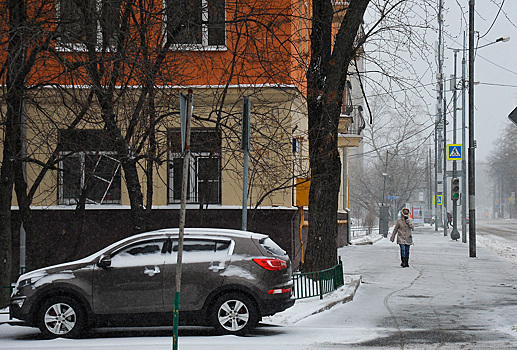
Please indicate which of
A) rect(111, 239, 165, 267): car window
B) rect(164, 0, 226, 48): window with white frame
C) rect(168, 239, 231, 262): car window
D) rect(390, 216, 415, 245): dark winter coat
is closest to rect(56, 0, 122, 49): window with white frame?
rect(164, 0, 226, 48): window with white frame

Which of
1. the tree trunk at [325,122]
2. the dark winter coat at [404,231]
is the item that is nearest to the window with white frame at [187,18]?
the tree trunk at [325,122]

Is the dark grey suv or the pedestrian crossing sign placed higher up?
the pedestrian crossing sign

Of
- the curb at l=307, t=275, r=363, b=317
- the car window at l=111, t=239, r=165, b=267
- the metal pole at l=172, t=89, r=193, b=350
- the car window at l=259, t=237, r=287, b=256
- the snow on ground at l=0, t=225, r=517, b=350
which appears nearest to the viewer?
the metal pole at l=172, t=89, r=193, b=350

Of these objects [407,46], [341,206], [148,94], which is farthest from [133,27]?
[341,206]

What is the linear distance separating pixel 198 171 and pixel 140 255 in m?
7.62

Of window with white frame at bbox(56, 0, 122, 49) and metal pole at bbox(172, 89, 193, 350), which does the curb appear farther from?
window with white frame at bbox(56, 0, 122, 49)

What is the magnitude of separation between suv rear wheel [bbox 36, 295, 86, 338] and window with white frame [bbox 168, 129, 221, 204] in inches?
225

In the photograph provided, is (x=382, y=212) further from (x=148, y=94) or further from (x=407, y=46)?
(x=148, y=94)

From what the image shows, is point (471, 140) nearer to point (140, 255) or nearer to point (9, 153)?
point (9, 153)

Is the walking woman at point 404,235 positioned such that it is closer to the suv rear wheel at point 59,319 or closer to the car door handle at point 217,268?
the car door handle at point 217,268

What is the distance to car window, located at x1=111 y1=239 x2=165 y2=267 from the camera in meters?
10.5

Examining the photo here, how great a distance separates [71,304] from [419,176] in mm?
72778

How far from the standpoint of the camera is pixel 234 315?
405 inches

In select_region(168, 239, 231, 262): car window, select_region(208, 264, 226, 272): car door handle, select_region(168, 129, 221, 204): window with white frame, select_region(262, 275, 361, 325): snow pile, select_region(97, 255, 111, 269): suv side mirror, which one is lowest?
select_region(262, 275, 361, 325): snow pile
